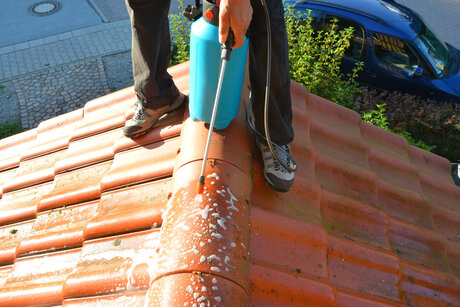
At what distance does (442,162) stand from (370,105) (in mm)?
1596

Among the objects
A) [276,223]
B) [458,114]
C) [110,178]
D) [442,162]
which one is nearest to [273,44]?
[276,223]

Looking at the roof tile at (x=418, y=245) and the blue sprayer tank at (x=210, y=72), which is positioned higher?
the blue sprayer tank at (x=210, y=72)

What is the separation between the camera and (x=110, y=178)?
2166 mm

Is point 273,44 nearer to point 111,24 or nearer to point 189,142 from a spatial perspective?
point 189,142

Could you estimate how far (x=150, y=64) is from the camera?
7.03 ft

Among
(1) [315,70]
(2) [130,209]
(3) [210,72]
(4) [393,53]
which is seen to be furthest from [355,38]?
(2) [130,209]

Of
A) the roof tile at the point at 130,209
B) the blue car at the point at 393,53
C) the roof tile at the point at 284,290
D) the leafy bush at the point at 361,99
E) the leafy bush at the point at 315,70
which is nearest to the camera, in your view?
the roof tile at the point at 284,290

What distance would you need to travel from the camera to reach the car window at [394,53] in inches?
218

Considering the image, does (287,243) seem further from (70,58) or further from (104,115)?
(70,58)

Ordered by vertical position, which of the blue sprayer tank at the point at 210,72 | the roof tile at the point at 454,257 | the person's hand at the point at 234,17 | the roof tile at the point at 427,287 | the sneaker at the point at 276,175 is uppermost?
the person's hand at the point at 234,17

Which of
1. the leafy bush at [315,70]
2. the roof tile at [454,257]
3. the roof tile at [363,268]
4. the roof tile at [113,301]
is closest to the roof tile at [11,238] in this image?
the roof tile at [113,301]

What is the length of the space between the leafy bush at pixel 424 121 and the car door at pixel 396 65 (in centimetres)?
50

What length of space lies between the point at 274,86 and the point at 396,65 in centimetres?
443

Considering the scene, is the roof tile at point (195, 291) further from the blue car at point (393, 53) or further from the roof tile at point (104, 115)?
the blue car at point (393, 53)
